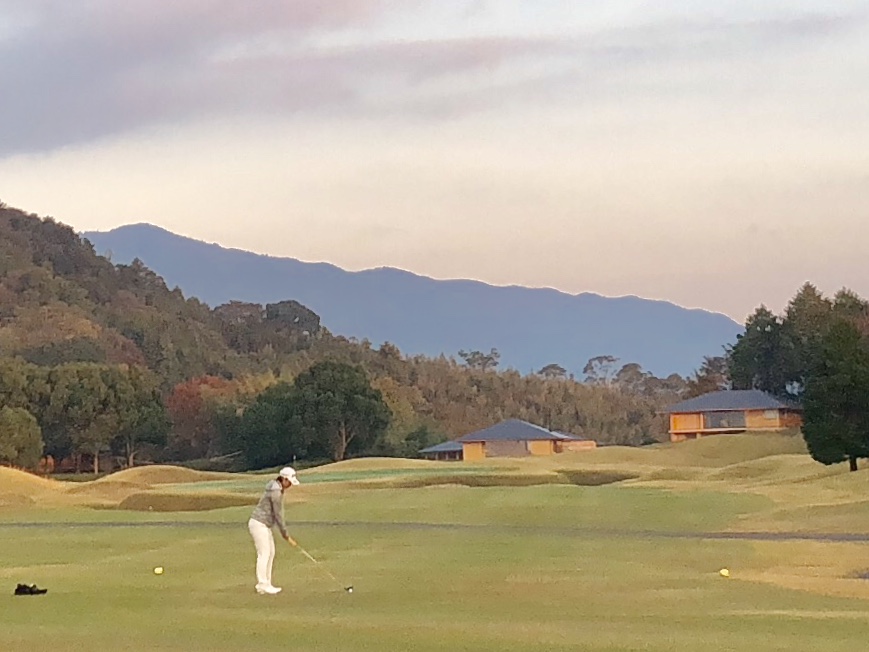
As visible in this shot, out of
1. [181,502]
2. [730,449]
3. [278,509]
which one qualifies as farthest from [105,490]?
[278,509]

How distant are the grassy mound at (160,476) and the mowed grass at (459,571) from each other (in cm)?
2048

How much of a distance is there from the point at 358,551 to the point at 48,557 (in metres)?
6.70

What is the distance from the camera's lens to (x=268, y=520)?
67.5 feet

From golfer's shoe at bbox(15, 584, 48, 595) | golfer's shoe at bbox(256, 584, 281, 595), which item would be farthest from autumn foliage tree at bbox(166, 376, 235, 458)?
golfer's shoe at bbox(256, 584, 281, 595)

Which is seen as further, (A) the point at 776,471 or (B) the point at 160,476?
(B) the point at 160,476

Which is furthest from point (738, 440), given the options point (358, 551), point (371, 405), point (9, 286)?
point (9, 286)

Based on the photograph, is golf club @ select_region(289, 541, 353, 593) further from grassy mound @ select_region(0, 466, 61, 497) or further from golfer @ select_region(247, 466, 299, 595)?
grassy mound @ select_region(0, 466, 61, 497)

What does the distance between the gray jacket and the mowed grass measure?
1116 millimetres

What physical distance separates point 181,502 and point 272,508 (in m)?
34.7

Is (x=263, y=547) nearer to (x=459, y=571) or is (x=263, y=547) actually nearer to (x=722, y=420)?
(x=459, y=571)

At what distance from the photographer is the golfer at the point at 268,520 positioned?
66.8 feet

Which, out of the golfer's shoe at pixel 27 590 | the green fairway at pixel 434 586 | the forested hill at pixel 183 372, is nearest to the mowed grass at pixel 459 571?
the green fairway at pixel 434 586

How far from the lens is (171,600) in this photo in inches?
810

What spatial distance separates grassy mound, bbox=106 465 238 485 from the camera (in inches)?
3064
